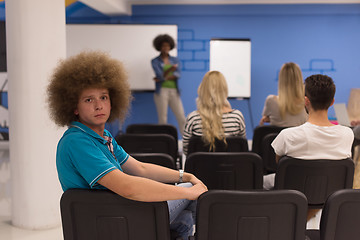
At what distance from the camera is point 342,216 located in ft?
4.98

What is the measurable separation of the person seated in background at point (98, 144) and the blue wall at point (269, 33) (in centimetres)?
558

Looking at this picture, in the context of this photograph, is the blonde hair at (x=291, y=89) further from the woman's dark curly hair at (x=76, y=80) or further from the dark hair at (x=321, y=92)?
the woman's dark curly hair at (x=76, y=80)

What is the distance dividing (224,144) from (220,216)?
1.56 m

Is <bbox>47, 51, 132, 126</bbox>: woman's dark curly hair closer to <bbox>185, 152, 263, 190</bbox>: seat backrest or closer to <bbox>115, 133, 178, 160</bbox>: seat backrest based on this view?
<bbox>185, 152, 263, 190</bbox>: seat backrest

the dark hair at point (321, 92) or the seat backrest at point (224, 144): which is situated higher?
the dark hair at point (321, 92)

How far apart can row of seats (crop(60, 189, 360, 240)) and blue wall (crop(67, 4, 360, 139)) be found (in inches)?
235

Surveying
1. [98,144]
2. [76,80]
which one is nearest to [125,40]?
[76,80]

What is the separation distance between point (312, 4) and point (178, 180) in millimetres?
6123

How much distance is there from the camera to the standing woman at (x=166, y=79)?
22.4ft

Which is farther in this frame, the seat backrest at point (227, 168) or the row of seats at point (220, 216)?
the seat backrest at point (227, 168)

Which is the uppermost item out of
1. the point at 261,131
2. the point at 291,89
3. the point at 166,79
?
the point at 166,79

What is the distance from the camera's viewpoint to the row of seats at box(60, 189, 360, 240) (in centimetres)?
143

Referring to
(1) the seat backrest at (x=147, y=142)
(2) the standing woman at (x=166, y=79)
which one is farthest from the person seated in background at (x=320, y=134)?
(2) the standing woman at (x=166, y=79)

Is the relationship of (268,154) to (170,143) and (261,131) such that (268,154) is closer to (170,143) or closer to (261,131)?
(261,131)
